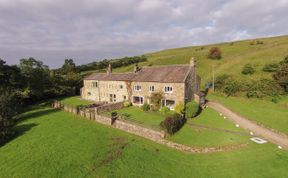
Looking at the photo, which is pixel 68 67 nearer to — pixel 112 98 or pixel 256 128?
pixel 112 98

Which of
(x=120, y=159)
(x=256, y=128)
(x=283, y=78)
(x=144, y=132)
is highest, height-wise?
(x=283, y=78)

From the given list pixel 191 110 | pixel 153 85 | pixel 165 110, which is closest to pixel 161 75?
pixel 153 85

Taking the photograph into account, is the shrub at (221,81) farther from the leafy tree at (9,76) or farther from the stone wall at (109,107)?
the leafy tree at (9,76)

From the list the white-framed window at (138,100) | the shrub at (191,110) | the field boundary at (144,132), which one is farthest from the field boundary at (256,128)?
the white-framed window at (138,100)

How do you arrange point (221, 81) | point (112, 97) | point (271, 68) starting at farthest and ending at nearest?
point (221, 81), point (271, 68), point (112, 97)

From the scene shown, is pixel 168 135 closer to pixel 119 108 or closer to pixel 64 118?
pixel 119 108

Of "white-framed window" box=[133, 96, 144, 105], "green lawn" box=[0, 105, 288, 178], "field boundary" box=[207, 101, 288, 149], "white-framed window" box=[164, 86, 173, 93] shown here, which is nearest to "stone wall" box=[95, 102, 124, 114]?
"white-framed window" box=[133, 96, 144, 105]

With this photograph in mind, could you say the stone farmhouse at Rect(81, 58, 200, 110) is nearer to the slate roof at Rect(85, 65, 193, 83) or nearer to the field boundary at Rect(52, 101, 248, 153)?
the slate roof at Rect(85, 65, 193, 83)
